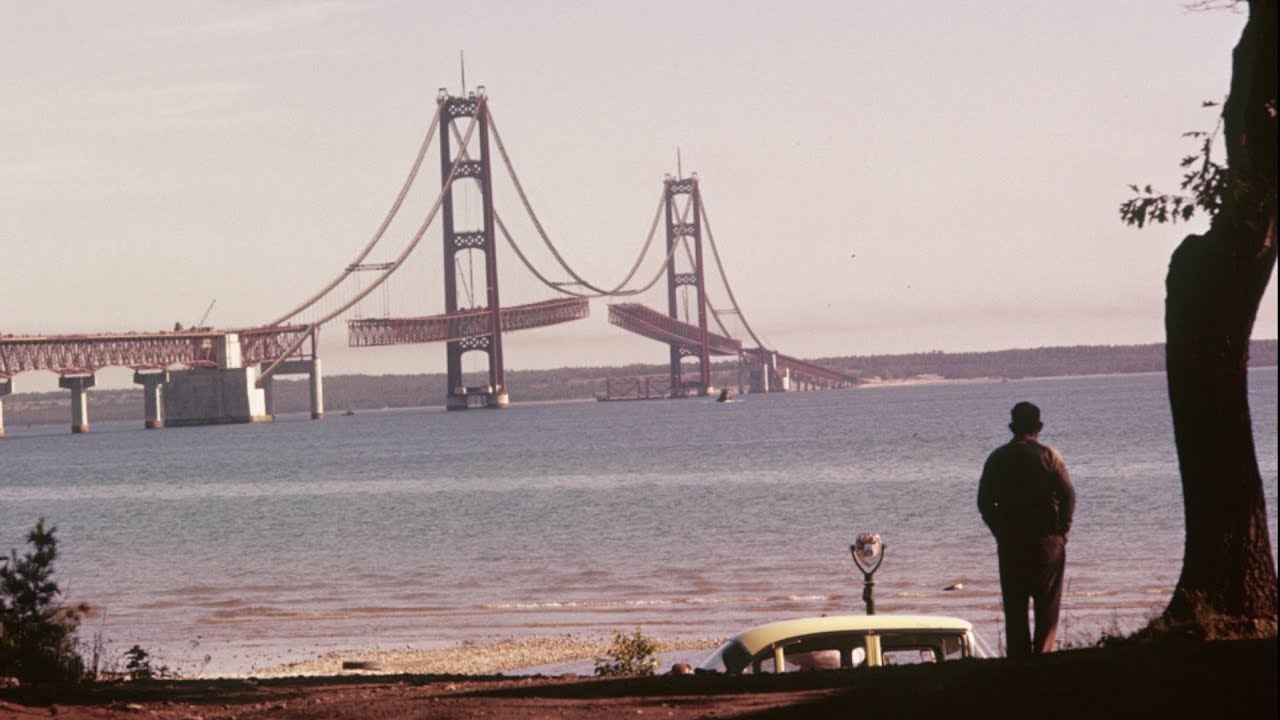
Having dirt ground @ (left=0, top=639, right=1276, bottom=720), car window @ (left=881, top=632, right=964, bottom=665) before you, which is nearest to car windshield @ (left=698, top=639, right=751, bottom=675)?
dirt ground @ (left=0, top=639, right=1276, bottom=720)

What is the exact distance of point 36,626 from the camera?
10.0 meters

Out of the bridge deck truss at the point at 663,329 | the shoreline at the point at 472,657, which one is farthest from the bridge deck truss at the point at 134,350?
the shoreline at the point at 472,657

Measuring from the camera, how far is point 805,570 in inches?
960

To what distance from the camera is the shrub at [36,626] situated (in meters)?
9.80

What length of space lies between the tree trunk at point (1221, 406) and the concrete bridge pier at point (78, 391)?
127 m

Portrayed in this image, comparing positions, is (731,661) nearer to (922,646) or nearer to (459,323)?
(922,646)

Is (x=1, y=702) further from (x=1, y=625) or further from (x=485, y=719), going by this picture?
(x=485, y=719)

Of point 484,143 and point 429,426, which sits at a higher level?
point 484,143

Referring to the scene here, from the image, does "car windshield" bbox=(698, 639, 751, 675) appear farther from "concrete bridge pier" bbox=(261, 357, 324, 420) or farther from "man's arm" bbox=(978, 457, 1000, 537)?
"concrete bridge pier" bbox=(261, 357, 324, 420)

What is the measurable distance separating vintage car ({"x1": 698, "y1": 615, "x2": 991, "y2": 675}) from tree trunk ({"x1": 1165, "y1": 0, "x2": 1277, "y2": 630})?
1.09m

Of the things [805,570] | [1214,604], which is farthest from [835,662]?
[805,570]

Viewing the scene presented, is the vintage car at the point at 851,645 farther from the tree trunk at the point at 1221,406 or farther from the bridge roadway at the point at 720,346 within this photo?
the bridge roadway at the point at 720,346

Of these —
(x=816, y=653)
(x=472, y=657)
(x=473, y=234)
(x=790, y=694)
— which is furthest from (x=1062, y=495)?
(x=473, y=234)

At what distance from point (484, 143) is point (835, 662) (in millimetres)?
121430
